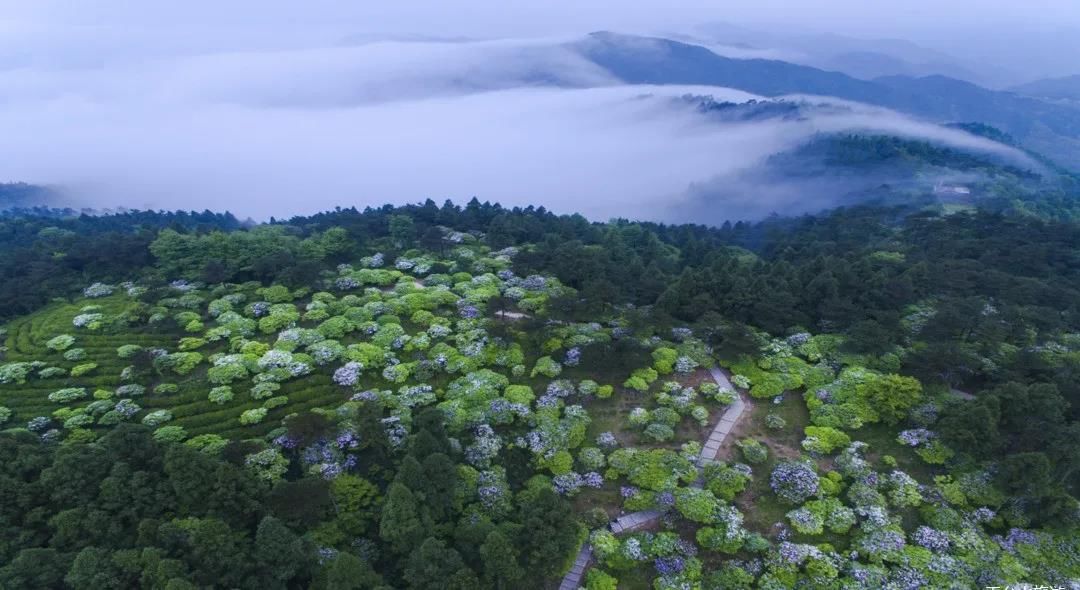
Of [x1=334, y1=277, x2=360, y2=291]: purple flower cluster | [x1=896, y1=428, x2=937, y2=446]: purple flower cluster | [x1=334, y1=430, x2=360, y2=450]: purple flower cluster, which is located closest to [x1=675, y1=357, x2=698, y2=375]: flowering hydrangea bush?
[x1=896, y1=428, x2=937, y2=446]: purple flower cluster

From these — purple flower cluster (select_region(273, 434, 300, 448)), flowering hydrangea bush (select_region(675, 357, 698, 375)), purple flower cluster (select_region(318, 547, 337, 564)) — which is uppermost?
purple flower cluster (select_region(273, 434, 300, 448))

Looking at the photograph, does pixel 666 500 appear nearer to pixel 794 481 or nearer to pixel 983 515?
pixel 794 481

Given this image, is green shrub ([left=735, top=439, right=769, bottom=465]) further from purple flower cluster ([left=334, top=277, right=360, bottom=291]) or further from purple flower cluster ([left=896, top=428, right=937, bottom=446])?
purple flower cluster ([left=334, top=277, right=360, bottom=291])

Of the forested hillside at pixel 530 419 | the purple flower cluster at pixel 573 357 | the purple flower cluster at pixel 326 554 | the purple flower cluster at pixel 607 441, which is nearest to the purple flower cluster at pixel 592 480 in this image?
the forested hillside at pixel 530 419

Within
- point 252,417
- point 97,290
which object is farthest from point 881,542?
point 97,290

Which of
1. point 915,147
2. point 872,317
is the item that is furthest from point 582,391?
point 915,147

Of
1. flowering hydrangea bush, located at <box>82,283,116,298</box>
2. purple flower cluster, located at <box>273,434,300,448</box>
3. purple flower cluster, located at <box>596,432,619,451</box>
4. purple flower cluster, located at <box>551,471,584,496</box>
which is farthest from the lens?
flowering hydrangea bush, located at <box>82,283,116,298</box>

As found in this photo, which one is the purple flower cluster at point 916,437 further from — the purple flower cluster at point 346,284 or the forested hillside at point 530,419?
the purple flower cluster at point 346,284
